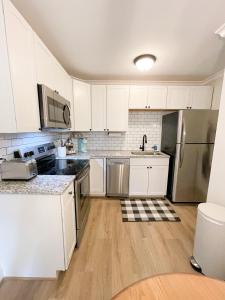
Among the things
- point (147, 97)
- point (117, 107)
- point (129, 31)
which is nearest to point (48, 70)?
point (129, 31)

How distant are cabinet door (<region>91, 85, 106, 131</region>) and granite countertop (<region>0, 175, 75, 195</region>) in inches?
71.7

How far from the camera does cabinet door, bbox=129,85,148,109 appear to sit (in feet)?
10.1

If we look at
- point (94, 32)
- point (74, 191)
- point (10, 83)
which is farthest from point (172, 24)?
point (74, 191)

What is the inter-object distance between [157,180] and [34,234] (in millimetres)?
2303

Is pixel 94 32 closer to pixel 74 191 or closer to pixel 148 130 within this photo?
pixel 74 191

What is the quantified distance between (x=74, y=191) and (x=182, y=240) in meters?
1.54

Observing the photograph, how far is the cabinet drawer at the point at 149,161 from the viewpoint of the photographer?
9.59 ft

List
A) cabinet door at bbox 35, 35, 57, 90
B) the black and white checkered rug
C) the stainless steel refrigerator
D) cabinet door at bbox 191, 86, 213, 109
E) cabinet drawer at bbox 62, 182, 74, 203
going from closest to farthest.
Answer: cabinet drawer at bbox 62, 182, 74, 203 < cabinet door at bbox 35, 35, 57, 90 < the black and white checkered rug < the stainless steel refrigerator < cabinet door at bbox 191, 86, 213, 109

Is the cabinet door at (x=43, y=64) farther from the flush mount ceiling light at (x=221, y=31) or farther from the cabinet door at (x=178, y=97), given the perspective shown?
the cabinet door at (x=178, y=97)

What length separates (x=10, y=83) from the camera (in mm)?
1139

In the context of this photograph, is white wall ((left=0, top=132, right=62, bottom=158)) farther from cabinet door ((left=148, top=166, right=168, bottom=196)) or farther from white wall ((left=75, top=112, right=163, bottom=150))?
cabinet door ((left=148, top=166, right=168, bottom=196))

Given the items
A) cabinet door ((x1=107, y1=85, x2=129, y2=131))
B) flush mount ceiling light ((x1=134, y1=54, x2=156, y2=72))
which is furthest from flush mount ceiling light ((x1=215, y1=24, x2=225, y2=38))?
cabinet door ((x1=107, y1=85, x2=129, y2=131))

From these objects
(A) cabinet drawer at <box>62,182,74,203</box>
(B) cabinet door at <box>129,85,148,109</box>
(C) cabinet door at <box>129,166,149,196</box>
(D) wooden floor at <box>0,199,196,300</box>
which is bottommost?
(D) wooden floor at <box>0,199,196,300</box>

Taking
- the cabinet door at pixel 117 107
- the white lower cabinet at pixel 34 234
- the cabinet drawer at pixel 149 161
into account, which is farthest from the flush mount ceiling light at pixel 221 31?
the white lower cabinet at pixel 34 234
